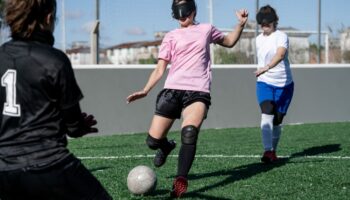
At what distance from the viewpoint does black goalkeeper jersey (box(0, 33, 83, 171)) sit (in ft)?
10.6

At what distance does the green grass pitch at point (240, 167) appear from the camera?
6230 millimetres

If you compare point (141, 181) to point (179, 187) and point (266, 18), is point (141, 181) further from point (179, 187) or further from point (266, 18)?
point (266, 18)

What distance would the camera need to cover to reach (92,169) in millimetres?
7934

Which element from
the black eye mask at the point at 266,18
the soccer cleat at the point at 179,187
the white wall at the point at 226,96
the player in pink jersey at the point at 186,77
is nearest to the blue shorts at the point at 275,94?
the black eye mask at the point at 266,18

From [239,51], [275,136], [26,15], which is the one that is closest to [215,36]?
[275,136]

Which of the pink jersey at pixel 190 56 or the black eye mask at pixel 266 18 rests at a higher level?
the black eye mask at pixel 266 18

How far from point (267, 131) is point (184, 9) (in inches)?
98.4

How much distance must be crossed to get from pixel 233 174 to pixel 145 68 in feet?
25.1

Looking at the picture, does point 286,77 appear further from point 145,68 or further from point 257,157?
point 145,68

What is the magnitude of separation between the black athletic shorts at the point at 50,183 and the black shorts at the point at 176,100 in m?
3.06

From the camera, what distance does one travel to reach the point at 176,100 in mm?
6371

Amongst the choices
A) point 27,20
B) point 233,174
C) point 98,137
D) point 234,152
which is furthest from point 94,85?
point 27,20

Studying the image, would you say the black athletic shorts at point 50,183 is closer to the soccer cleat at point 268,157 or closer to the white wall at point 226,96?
the soccer cleat at point 268,157

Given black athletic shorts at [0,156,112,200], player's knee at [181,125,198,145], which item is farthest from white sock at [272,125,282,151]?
black athletic shorts at [0,156,112,200]
